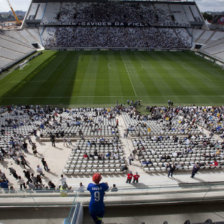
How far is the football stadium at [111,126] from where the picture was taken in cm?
407

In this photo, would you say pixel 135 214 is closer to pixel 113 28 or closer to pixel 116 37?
pixel 116 37

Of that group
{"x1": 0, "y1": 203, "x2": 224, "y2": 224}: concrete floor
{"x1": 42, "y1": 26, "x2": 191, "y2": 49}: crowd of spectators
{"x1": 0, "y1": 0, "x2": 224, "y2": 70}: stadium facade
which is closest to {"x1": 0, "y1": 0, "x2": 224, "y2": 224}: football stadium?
{"x1": 0, "y1": 203, "x2": 224, "y2": 224}: concrete floor

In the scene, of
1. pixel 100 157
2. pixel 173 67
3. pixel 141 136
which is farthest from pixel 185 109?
pixel 173 67

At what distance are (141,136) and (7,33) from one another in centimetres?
6624

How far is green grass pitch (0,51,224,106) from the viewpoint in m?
27.9

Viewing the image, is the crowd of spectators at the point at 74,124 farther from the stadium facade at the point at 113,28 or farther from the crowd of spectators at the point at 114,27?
the crowd of spectators at the point at 114,27

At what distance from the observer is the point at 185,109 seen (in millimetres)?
23375

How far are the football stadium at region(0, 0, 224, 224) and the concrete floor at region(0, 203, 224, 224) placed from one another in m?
0.02

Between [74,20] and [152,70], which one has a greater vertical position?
[74,20]

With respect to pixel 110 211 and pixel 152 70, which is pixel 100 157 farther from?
pixel 152 70

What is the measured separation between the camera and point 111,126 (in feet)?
60.0

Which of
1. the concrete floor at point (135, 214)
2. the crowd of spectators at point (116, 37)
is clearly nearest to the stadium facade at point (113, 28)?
the crowd of spectators at point (116, 37)

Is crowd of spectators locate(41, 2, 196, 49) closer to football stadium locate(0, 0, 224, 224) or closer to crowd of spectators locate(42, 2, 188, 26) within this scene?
crowd of spectators locate(42, 2, 188, 26)

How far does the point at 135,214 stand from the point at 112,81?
3127 centimetres
